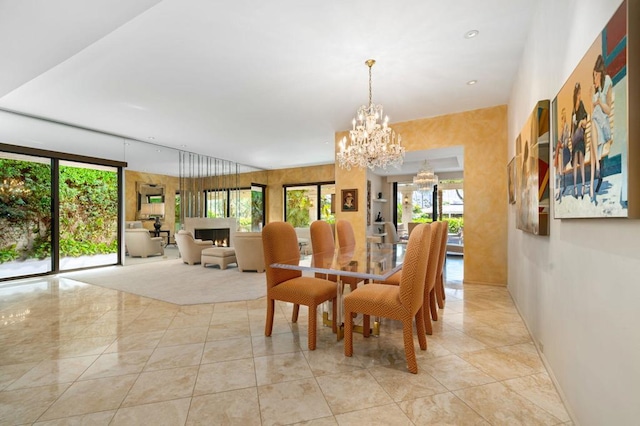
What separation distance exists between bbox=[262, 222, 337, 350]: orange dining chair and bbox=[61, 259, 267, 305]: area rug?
1444 mm

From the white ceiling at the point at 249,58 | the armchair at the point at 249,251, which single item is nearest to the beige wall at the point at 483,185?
the white ceiling at the point at 249,58

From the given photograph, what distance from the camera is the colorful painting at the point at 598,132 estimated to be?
985 millimetres

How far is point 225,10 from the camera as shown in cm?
233

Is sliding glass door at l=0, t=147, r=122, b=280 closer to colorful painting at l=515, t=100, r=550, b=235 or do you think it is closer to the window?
the window

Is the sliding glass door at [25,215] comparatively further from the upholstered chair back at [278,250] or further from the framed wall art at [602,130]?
the framed wall art at [602,130]

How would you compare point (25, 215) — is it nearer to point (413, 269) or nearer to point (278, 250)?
point (278, 250)

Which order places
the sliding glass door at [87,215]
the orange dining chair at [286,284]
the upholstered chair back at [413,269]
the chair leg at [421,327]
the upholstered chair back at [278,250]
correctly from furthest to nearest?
the sliding glass door at [87,215] < the upholstered chair back at [278,250] < the orange dining chair at [286,284] < the chair leg at [421,327] < the upholstered chair back at [413,269]

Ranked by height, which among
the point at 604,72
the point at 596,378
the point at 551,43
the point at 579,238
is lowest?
the point at 596,378

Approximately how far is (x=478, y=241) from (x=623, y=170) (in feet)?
12.8

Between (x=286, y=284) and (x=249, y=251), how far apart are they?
3.20 metres

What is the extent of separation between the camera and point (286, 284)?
256 cm

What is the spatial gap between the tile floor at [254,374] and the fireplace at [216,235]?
4.78 metres

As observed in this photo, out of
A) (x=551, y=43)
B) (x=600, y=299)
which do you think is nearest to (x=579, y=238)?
(x=600, y=299)

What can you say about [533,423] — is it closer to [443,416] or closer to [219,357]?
[443,416]
